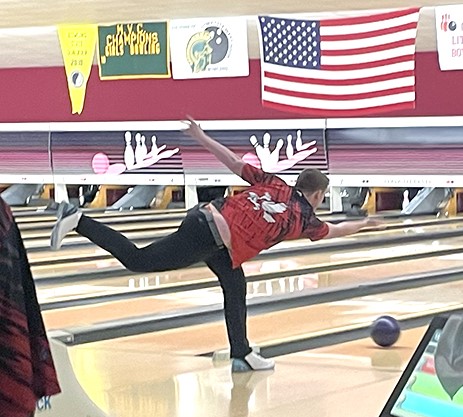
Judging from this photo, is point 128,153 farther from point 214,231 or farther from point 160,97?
point 214,231

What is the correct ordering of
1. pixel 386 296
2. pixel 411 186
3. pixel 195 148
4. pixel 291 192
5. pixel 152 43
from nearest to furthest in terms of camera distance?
pixel 291 192
pixel 386 296
pixel 152 43
pixel 411 186
pixel 195 148

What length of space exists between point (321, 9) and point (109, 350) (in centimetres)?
429

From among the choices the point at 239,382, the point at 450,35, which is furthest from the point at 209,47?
the point at 239,382

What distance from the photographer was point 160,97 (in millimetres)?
11539

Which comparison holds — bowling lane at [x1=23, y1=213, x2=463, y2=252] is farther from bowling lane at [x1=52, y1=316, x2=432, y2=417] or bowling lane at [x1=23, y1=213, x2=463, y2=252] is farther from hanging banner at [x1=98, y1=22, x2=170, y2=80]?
bowling lane at [x1=52, y1=316, x2=432, y2=417]

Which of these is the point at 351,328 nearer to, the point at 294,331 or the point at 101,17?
the point at 294,331

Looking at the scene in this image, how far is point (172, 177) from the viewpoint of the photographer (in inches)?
427

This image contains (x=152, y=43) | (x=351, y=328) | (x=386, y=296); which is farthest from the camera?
(x=152, y=43)

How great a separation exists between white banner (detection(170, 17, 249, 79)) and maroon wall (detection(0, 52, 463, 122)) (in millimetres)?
3091

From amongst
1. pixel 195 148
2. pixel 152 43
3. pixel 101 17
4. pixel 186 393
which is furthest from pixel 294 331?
pixel 195 148

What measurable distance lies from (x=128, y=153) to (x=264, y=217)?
7095 mm

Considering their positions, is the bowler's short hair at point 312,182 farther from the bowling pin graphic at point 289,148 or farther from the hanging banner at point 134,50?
the bowling pin graphic at point 289,148

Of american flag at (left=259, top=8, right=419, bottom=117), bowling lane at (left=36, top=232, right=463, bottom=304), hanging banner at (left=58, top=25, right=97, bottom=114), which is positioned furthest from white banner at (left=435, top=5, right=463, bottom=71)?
hanging banner at (left=58, top=25, right=97, bottom=114)

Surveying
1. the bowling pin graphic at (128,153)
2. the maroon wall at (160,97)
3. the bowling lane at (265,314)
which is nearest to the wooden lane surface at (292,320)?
the bowling lane at (265,314)
